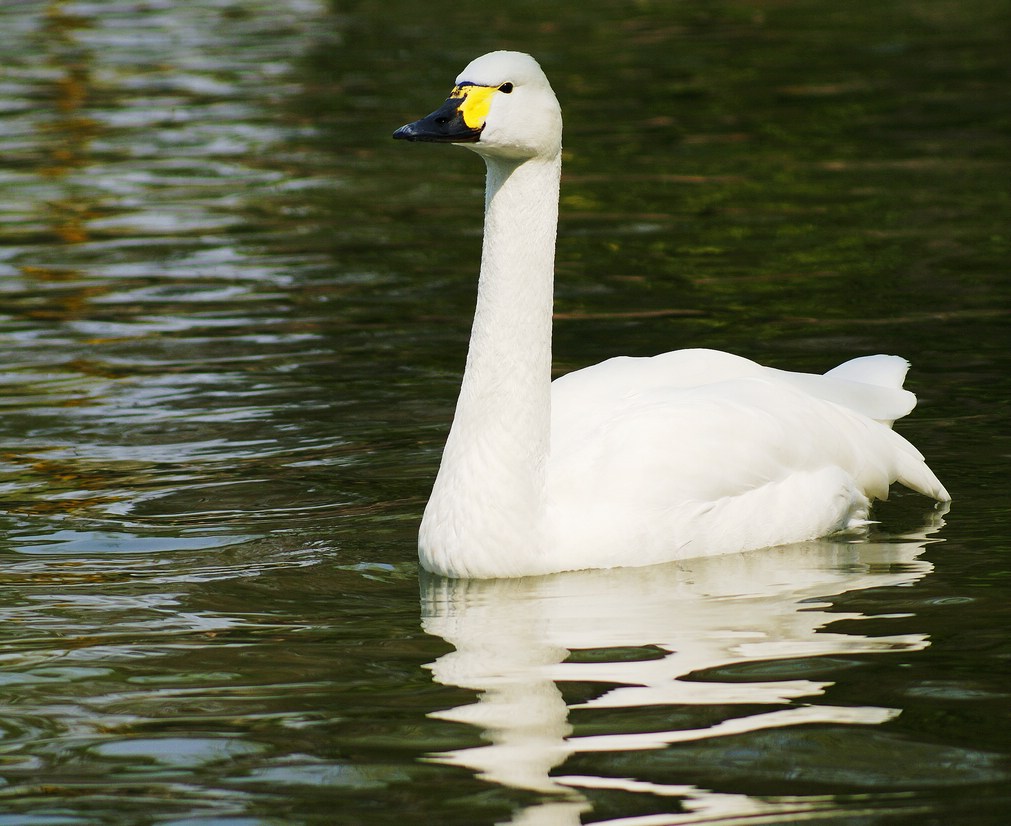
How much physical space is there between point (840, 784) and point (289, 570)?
2.93m

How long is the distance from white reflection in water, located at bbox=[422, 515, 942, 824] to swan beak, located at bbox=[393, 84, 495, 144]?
65.0 inches

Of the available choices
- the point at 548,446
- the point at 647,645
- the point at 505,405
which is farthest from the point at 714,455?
the point at 647,645

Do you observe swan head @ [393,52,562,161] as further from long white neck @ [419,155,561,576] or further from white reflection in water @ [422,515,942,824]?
white reflection in water @ [422,515,942,824]

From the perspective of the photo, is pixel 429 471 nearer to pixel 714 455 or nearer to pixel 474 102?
pixel 714 455

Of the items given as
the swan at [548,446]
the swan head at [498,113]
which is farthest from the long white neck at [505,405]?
the swan head at [498,113]

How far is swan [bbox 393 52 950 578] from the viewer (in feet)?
23.4

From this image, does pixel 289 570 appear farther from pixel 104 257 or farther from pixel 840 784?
pixel 104 257

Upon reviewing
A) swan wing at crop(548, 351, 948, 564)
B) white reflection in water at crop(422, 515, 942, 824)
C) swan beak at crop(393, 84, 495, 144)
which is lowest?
white reflection in water at crop(422, 515, 942, 824)

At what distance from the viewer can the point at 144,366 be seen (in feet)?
37.6

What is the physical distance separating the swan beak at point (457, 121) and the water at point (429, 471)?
1.66m

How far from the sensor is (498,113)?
698 cm

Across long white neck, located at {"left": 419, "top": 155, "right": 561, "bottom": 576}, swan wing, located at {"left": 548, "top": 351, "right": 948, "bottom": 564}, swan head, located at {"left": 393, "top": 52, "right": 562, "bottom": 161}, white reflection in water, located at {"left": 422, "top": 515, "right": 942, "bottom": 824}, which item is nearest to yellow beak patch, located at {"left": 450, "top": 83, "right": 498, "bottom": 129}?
swan head, located at {"left": 393, "top": 52, "right": 562, "bottom": 161}

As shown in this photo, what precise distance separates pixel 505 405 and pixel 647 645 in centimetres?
132

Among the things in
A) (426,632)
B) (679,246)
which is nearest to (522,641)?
(426,632)
